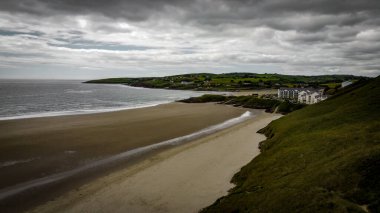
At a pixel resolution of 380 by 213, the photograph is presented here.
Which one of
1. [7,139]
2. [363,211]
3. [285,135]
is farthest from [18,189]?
[285,135]

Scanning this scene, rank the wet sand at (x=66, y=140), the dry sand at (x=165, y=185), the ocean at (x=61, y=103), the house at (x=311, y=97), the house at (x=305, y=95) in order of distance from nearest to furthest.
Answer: the dry sand at (x=165, y=185), the wet sand at (x=66, y=140), the ocean at (x=61, y=103), the house at (x=311, y=97), the house at (x=305, y=95)

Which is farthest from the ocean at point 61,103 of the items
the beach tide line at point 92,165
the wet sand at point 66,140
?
the beach tide line at point 92,165

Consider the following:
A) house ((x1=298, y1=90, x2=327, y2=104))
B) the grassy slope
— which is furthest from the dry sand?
house ((x1=298, y1=90, x2=327, y2=104))

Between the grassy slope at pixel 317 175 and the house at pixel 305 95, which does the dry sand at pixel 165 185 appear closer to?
the grassy slope at pixel 317 175

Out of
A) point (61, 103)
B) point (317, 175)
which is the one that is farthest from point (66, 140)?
point (61, 103)

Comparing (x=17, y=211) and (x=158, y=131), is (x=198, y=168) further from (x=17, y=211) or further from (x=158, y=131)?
(x=158, y=131)

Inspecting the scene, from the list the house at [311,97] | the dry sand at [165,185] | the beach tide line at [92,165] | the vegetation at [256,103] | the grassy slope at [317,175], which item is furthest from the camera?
the house at [311,97]
